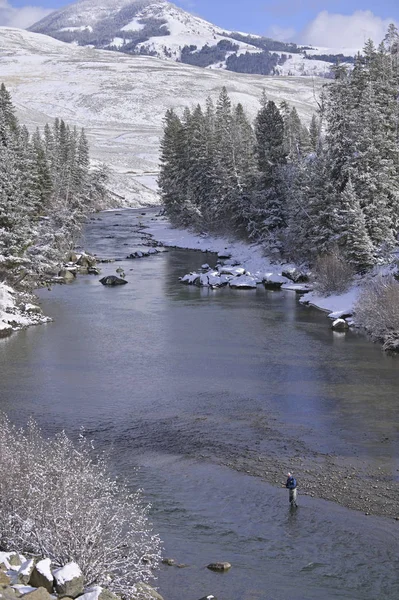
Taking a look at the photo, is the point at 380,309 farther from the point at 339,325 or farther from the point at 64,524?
the point at 64,524

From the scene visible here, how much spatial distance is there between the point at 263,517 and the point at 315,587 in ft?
10.5

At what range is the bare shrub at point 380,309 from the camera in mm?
34469

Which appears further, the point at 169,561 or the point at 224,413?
the point at 224,413

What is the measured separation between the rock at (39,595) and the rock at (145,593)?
2013 mm

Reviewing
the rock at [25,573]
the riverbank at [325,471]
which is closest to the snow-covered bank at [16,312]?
the riverbank at [325,471]

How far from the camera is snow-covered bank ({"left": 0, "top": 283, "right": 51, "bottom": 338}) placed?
39031mm

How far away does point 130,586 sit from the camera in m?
13.5

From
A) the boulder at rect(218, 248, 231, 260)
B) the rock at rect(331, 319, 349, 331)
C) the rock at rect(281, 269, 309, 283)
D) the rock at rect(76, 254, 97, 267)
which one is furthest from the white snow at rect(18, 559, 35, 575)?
the boulder at rect(218, 248, 231, 260)

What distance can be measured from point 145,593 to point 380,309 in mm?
25182

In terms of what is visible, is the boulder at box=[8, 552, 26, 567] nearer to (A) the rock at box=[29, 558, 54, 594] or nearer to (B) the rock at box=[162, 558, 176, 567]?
(A) the rock at box=[29, 558, 54, 594]

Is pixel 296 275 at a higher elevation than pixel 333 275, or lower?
lower

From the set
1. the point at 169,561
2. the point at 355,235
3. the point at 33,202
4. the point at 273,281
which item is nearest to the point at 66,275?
the point at 33,202

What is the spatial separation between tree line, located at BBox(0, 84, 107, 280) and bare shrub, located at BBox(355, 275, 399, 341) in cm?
2130

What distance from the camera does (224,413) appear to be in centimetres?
2523
